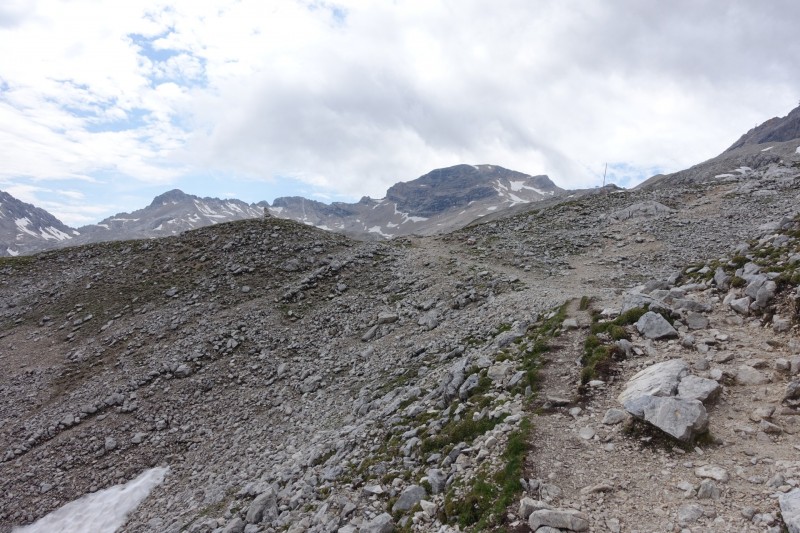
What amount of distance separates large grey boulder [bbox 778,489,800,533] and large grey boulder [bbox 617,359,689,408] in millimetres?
3217

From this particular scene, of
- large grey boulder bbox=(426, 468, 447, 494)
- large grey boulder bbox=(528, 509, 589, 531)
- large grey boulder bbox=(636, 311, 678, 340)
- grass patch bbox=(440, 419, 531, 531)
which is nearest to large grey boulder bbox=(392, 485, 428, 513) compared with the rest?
large grey boulder bbox=(426, 468, 447, 494)

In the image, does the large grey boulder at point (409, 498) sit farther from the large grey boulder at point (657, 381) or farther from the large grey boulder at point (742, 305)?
the large grey boulder at point (742, 305)

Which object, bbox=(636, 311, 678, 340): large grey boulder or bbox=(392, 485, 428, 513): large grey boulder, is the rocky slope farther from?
bbox=(636, 311, 678, 340): large grey boulder

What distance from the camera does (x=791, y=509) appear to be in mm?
6926

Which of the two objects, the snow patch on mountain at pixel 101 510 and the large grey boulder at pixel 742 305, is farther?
the snow patch on mountain at pixel 101 510

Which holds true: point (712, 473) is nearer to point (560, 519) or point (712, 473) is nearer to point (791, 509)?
point (791, 509)

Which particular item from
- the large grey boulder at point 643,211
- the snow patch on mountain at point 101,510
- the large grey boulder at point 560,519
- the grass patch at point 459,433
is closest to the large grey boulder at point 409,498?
the grass patch at point 459,433

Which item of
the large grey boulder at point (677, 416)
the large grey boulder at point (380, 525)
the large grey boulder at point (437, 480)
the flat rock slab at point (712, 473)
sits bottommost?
the large grey boulder at point (380, 525)

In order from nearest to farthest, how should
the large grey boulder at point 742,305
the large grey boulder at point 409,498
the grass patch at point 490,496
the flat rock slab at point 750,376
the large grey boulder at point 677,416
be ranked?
the grass patch at point 490,496 → the large grey boulder at point 677,416 → the large grey boulder at point 409,498 → the flat rock slab at point 750,376 → the large grey boulder at point 742,305

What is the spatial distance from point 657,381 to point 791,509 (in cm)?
451

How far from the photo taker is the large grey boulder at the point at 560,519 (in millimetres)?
8055

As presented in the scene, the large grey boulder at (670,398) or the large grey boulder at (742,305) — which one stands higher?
the large grey boulder at (742,305)

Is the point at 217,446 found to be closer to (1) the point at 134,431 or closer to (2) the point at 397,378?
(1) the point at 134,431

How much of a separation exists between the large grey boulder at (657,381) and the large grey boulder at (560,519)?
3.49 metres
